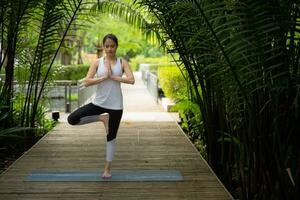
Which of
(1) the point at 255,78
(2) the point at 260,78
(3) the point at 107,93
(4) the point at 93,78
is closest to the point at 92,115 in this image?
(3) the point at 107,93

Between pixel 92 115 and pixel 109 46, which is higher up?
pixel 109 46

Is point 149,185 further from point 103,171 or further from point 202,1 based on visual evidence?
point 202,1

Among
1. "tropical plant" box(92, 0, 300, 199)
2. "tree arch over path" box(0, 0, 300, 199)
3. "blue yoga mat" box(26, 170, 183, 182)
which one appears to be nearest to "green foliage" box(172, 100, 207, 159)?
"blue yoga mat" box(26, 170, 183, 182)

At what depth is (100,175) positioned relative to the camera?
5.43 meters

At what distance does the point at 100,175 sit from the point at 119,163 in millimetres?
748

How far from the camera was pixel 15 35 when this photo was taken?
684 centimetres

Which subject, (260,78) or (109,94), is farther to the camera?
(109,94)

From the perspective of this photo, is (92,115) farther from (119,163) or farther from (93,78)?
(119,163)

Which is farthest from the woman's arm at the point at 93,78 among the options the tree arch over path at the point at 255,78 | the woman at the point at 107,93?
the tree arch over path at the point at 255,78

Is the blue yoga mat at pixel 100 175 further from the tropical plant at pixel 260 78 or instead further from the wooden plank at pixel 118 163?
the tropical plant at pixel 260 78

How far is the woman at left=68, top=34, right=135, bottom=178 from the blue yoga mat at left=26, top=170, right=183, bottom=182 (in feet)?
1.67

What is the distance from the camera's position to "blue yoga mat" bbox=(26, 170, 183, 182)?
17.2 ft

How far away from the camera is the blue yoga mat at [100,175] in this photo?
526 centimetres

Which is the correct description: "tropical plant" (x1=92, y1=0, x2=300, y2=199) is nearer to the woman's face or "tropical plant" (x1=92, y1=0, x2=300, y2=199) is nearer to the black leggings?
the woman's face
